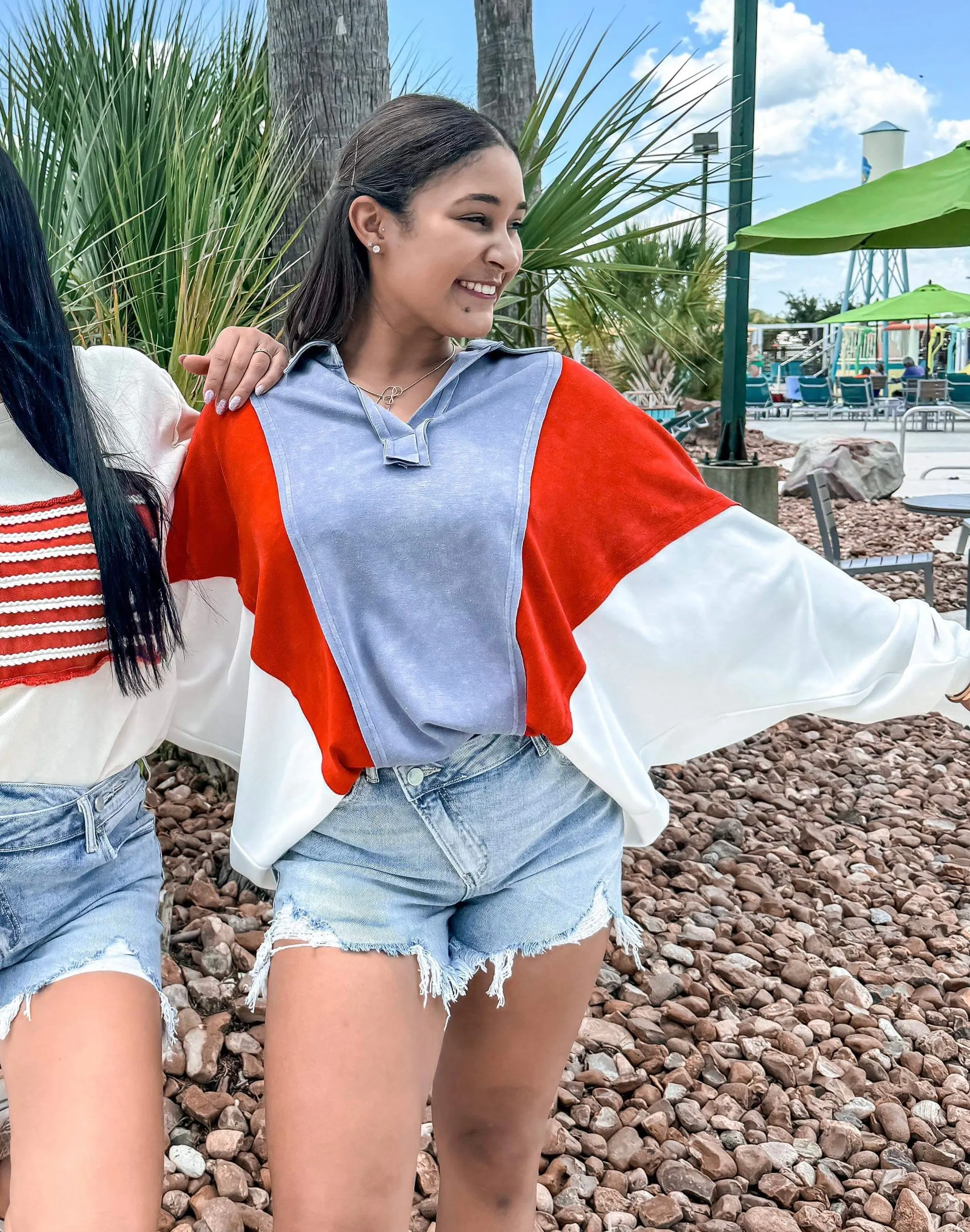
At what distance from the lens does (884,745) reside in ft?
17.1

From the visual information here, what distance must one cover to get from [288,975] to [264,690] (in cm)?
41

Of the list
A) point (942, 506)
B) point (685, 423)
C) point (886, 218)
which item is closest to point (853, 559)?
point (942, 506)

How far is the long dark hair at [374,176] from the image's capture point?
1.67 metres

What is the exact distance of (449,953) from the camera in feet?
5.23

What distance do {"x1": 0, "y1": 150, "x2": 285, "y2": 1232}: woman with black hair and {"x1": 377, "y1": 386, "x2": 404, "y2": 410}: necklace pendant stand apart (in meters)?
0.20

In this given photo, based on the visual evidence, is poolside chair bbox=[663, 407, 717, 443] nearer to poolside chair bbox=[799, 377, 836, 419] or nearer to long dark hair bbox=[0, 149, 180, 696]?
poolside chair bbox=[799, 377, 836, 419]

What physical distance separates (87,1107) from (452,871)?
0.53 meters

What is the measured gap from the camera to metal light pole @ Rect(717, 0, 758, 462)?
8250mm

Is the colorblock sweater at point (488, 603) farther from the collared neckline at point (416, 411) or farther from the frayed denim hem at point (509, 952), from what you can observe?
the frayed denim hem at point (509, 952)

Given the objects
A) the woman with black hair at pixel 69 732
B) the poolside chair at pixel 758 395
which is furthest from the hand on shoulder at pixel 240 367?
the poolside chair at pixel 758 395

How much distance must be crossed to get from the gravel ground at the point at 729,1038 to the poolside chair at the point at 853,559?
294 cm

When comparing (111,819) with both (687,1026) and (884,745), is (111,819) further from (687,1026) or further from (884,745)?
(884,745)

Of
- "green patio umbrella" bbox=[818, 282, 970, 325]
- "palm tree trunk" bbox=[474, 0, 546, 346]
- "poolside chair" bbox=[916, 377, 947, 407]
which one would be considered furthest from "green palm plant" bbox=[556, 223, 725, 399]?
"poolside chair" bbox=[916, 377, 947, 407]

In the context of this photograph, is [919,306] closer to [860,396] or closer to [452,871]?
[860,396]
